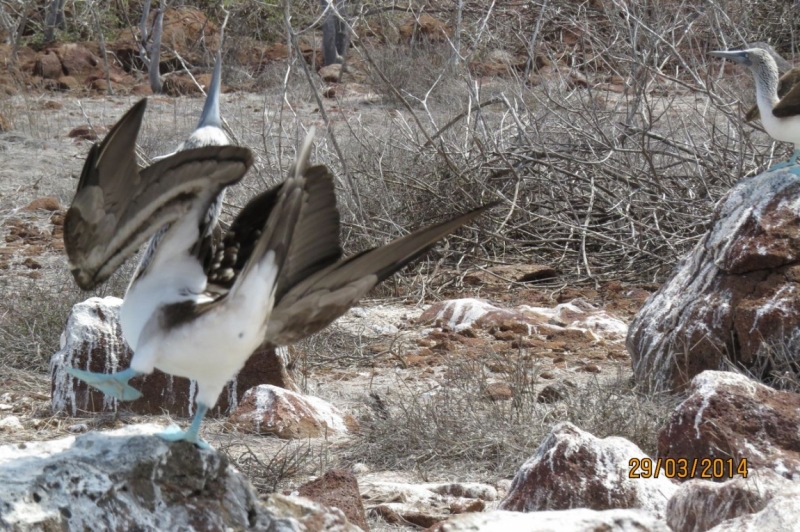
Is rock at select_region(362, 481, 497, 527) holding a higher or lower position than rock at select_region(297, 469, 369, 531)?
lower

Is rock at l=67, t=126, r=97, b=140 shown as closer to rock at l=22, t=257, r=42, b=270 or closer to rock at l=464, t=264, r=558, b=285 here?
rock at l=22, t=257, r=42, b=270

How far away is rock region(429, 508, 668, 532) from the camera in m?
2.14

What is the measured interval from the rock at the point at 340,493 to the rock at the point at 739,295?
177 cm

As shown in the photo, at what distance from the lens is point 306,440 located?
14.5ft

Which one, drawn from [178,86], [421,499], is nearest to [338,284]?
[421,499]

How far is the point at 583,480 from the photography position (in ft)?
10.2

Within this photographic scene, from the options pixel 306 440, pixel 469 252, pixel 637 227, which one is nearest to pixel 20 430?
pixel 306 440

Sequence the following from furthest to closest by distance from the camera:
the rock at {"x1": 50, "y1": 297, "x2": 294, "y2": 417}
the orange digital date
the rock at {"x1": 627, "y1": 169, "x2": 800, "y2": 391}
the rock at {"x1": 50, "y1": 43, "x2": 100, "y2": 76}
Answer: the rock at {"x1": 50, "y1": 43, "x2": 100, "y2": 76}
the rock at {"x1": 50, "y1": 297, "x2": 294, "y2": 417}
the rock at {"x1": 627, "y1": 169, "x2": 800, "y2": 391}
the orange digital date

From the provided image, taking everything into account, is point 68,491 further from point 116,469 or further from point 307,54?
point 307,54

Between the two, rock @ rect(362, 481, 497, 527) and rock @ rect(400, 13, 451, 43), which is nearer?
rock @ rect(362, 481, 497, 527)

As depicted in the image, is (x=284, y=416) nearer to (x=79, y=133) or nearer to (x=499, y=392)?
(x=499, y=392)

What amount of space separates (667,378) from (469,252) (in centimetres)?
304

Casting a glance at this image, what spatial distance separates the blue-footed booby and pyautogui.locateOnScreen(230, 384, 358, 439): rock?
181 cm

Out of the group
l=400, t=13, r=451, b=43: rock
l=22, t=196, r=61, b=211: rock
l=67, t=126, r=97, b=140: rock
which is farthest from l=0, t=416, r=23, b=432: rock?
l=400, t=13, r=451, b=43: rock
